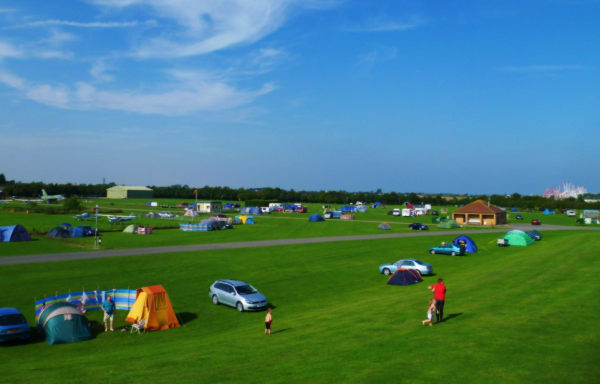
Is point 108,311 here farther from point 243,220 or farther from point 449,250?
point 243,220

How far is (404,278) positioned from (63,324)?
22.6m

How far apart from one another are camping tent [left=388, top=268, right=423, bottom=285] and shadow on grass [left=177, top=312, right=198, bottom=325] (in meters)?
15.2

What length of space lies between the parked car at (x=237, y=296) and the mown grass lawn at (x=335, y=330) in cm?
58

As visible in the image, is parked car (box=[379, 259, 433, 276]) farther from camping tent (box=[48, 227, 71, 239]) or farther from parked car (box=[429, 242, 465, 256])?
camping tent (box=[48, 227, 71, 239])

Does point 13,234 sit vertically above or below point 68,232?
above

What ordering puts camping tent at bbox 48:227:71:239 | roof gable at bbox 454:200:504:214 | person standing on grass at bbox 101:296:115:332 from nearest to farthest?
person standing on grass at bbox 101:296:115:332 → camping tent at bbox 48:227:71:239 → roof gable at bbox 454:200:504:214

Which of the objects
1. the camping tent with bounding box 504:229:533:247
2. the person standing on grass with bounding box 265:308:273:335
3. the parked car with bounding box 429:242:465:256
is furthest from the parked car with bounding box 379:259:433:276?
the camping tent with bounding box 504:229:533:247

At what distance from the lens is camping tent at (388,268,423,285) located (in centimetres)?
3403

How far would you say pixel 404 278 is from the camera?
112ft

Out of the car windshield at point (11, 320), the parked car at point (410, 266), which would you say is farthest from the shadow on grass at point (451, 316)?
the car windshield at point (11, 320)

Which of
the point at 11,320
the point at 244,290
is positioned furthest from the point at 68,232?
the point at 11,320

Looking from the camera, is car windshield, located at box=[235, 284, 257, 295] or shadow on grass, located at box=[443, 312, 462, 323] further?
car windshield, located at box=[235, 284, 257, 295]

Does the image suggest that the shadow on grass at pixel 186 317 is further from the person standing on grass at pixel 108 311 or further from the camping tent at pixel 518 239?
the camping tent at pixel 518 239

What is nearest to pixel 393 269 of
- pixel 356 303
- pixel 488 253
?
pixel 356 303
